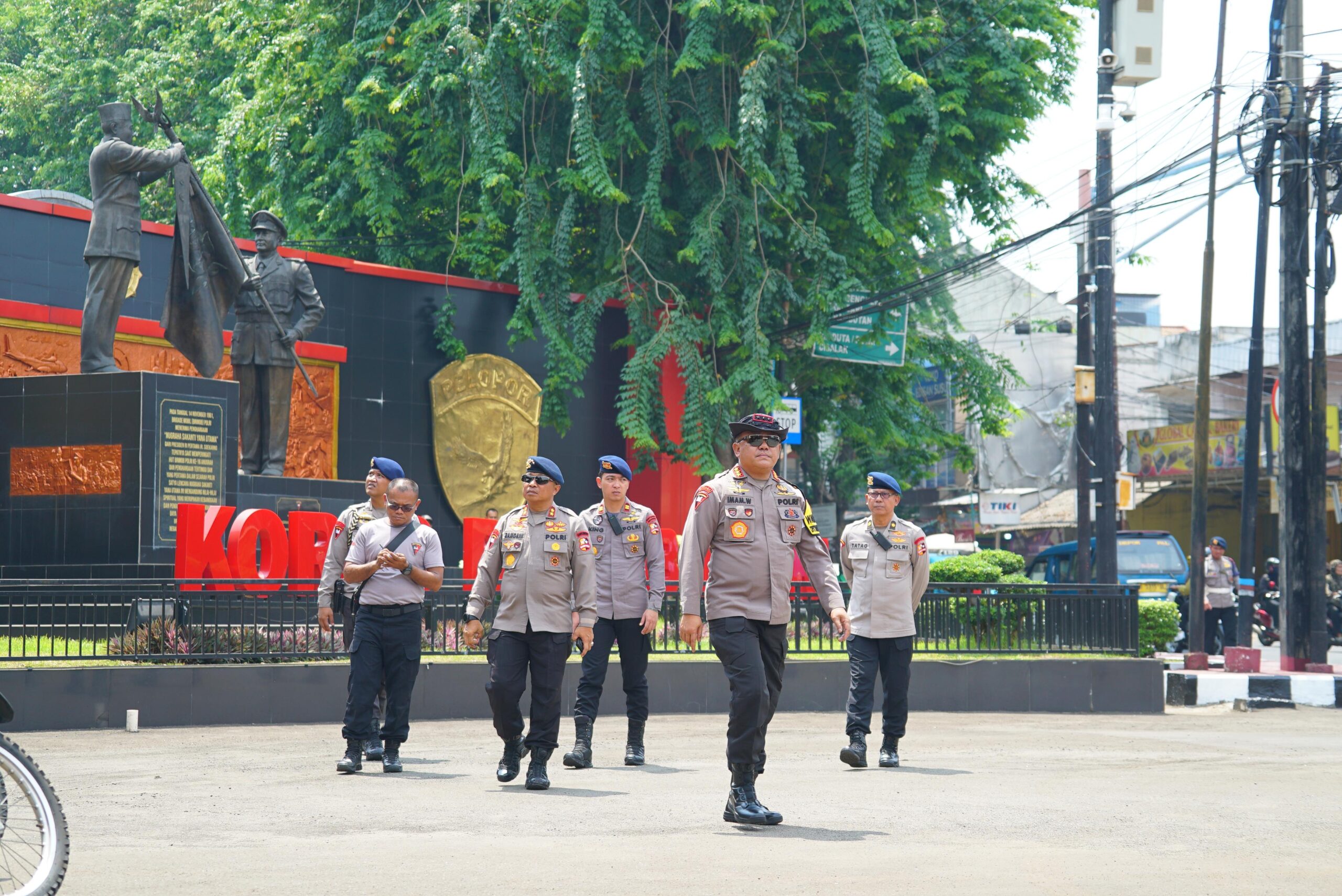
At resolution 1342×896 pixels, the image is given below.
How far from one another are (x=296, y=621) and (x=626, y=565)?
4.73 m

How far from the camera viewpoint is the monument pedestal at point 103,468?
50.2ft

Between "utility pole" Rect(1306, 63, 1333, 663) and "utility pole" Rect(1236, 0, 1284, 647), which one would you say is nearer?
"utility pole" Rect(1306, 63, 1333, 663)

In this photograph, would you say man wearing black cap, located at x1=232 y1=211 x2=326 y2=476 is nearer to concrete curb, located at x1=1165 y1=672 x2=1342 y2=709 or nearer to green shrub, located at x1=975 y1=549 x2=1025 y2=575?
green shrub, located at x1=975 y1=549 x2=1025 y2=575

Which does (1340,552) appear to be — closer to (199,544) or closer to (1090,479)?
(1090,479)

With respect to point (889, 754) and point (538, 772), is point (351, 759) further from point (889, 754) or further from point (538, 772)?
point (889, 754)

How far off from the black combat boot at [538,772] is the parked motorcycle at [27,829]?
12.9 ft

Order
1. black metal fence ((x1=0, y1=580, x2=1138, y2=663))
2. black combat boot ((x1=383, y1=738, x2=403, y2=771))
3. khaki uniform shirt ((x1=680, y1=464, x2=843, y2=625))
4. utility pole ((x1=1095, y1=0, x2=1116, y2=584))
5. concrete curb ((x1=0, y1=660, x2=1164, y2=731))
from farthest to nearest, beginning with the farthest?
utility pole ((x1=1095, y1=0, x2=1116, y2=584)), black metal fence ((x1=0, y1=580, x2=1138, y2=663)), concrete curb ((x1=0, y1=660, x2=1164, y2=731)), black combat boot ((x1=383, y1=738, x2=403, y2=771)), khaki uniform shirt ((x1=680, y1=464, x2=843, y2=625))

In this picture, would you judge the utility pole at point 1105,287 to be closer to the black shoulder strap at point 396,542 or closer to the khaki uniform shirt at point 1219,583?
the khaki uniform shirt at point 1219,583

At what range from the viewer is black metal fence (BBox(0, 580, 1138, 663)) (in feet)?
42.2

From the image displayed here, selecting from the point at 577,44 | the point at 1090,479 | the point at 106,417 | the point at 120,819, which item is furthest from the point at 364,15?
the point at 120,819

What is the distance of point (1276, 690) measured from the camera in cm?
1599

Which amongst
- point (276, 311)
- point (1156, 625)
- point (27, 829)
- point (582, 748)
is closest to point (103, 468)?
point (276, 311)

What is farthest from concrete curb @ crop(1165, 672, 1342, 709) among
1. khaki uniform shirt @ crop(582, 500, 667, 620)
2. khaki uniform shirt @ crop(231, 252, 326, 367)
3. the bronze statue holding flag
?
khaki uniform shirt @ crop(231, 252, 326, 367)

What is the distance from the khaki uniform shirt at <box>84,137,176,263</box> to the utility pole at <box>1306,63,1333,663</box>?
12.4 metres
